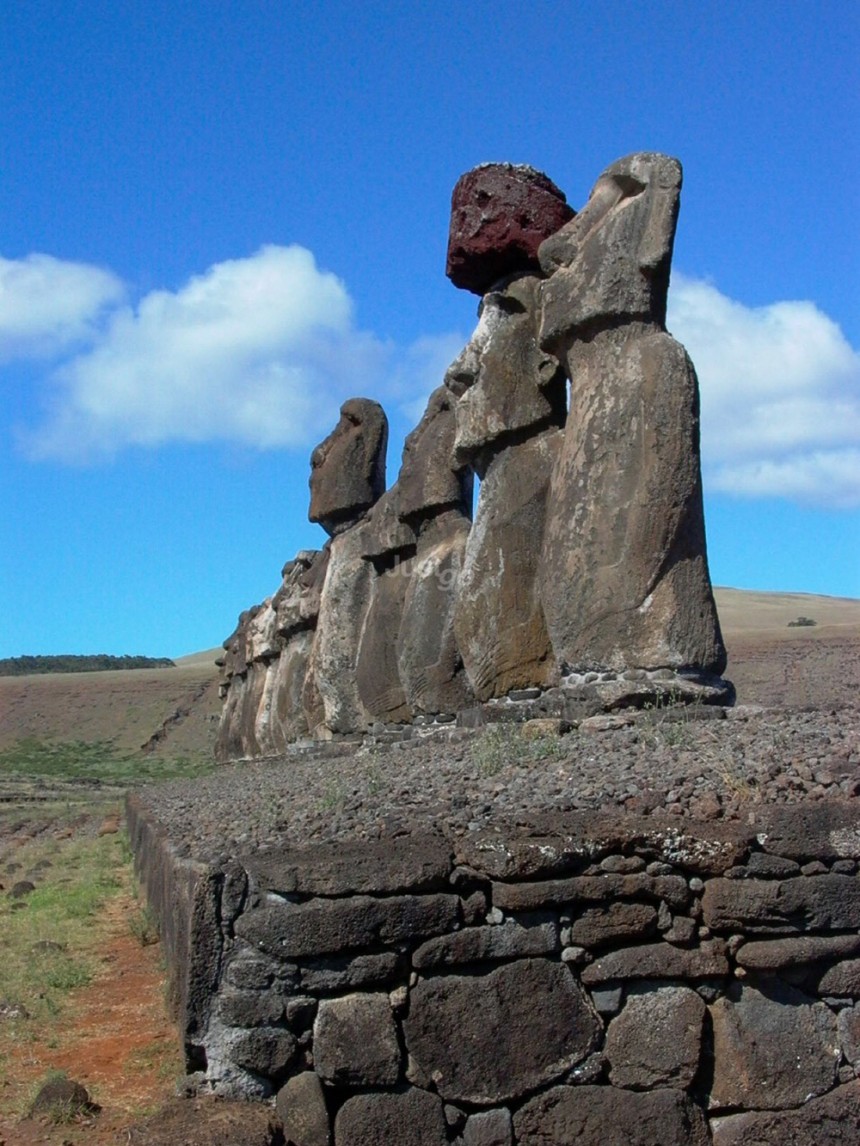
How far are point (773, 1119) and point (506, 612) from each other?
435 cm

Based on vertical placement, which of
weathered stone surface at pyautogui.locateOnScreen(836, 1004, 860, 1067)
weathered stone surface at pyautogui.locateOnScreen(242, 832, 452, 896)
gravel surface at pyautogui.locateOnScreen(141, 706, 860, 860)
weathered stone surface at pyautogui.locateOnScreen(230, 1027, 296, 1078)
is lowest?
weathered stone surface at pyautogui.locateOnScreen(836, 1004, 860, 1067)

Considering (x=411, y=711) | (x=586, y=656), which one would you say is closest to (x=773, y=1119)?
(x=586, y=656)

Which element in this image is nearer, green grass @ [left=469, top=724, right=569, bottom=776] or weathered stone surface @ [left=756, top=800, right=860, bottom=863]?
weathered stone surface @ [left=756, top=800, right=860, bottom=863]

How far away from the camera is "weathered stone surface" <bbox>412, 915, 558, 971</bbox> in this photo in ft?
14.3

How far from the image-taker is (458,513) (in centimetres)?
1085

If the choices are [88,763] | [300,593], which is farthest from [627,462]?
[88,763]

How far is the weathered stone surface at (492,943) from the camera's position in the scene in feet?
14.3

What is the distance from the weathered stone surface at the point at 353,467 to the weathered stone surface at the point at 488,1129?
9693 millimetres

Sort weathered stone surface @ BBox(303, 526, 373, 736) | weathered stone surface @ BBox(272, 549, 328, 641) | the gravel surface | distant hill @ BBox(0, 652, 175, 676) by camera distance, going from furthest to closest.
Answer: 1. distant hill @ BBox(0, 652, 175, 676)
2. weathered stone surface @ BBox(272, 549, 328, 641)
3. weathered stone surface @ BBox(303, 526, 373, 736)
4. the gravel surface

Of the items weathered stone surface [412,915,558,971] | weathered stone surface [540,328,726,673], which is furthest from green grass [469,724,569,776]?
weathered stone surface [412,915,558,971]

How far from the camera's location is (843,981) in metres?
4.43

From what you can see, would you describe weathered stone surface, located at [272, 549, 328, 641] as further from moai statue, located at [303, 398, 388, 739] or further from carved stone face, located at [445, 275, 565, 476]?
carved stone face, located at [445, 275, 565, 476]

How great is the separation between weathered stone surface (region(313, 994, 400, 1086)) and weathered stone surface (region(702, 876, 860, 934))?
1.10 meters

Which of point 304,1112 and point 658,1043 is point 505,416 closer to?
point 658,1043
